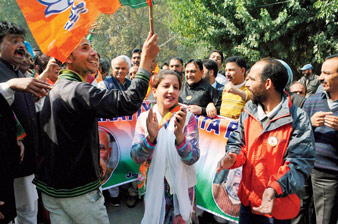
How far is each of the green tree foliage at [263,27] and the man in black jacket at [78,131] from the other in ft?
30.6

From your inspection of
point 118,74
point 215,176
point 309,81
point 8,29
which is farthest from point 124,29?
point 215,176

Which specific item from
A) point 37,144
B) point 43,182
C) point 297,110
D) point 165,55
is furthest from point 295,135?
point 165,55

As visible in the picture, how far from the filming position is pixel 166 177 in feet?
7.84

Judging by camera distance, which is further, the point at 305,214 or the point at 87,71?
the point at 305,214

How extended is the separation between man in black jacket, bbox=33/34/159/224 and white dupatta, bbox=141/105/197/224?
0.56 metres

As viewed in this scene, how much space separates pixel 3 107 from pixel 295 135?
2236 millimetres

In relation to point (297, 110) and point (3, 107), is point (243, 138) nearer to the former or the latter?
point (297, 110)

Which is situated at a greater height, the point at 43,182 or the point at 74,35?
the point at 74,35

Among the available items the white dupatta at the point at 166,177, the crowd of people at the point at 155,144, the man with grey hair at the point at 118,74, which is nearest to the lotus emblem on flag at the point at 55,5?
the crowd of people at the point at 155,144

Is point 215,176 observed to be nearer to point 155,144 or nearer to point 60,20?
point 155,144

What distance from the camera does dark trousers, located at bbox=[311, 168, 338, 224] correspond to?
260 cm

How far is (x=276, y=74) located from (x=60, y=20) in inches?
67.9

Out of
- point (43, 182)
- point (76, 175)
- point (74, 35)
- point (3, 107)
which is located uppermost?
point (74, 35)

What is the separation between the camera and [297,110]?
Answer: 205 cm
